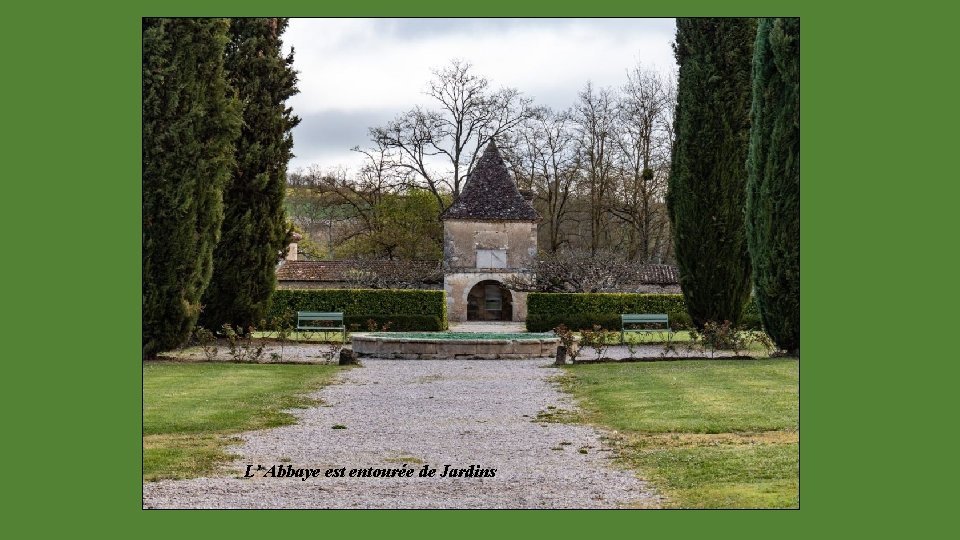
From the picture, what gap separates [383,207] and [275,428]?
3013 centimetres

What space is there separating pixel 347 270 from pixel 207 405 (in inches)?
869

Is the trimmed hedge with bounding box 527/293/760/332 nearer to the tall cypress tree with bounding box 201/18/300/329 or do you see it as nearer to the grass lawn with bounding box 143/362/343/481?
the tall cypress tree with bounding box 201/18/300/329

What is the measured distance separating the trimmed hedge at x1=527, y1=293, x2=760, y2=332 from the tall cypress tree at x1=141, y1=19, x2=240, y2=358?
12.6 meters

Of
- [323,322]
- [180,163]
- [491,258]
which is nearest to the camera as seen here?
[180,163]

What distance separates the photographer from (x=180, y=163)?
1521 cm

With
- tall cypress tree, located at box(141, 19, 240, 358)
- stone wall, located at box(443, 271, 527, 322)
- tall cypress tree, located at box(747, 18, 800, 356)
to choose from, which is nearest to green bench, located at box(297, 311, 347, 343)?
tall cypress tree, located at box(141, 19, 240, 358)

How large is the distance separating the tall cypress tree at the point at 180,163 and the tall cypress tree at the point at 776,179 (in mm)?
8702

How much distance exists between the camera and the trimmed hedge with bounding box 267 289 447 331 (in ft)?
86.9

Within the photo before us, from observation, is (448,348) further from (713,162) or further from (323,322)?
(323,322)

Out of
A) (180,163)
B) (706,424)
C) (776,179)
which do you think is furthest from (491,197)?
(706,424)

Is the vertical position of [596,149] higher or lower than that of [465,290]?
higher

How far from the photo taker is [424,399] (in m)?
12.4

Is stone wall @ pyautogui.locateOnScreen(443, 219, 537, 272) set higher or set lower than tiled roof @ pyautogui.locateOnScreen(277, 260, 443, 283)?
higher

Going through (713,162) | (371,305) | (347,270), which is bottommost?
(371,305)
